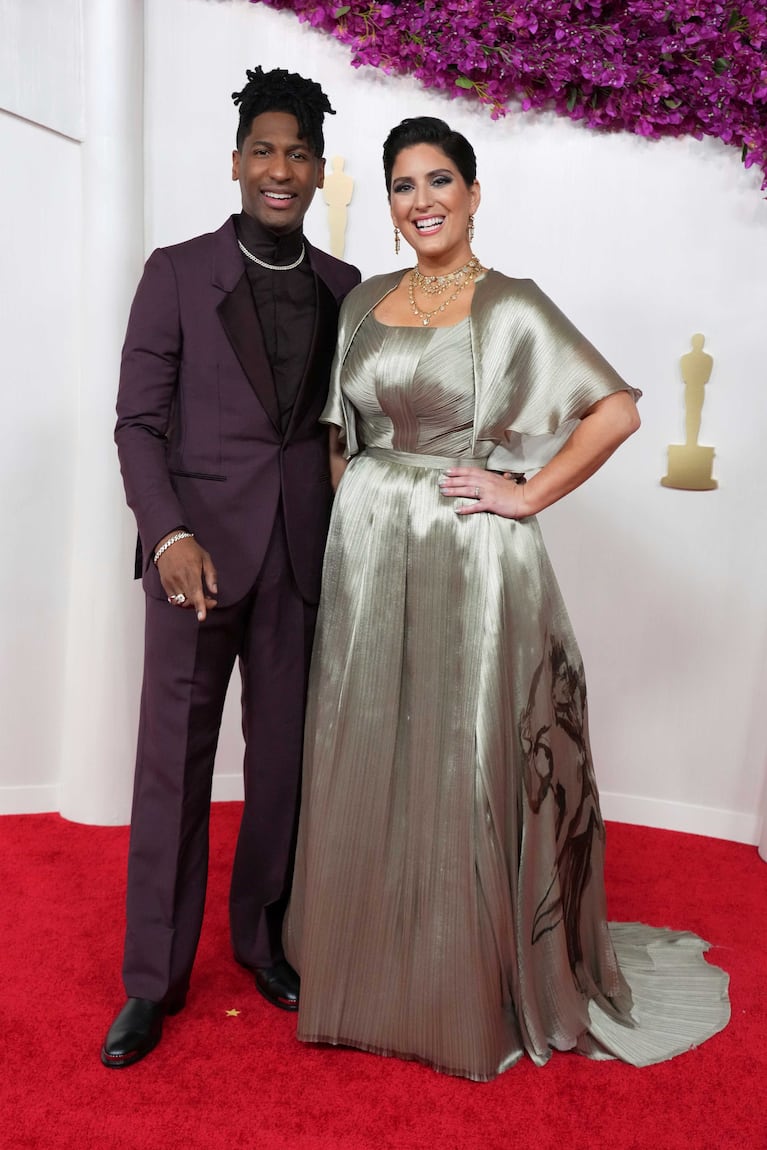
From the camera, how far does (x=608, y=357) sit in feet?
11.3

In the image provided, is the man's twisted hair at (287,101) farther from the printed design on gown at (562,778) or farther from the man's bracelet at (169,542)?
A: the printed design on gown at (562,778)

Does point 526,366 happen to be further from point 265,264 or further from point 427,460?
point 265,264

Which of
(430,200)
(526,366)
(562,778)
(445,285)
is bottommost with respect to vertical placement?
(562,778)

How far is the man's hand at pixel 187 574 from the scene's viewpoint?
207cm

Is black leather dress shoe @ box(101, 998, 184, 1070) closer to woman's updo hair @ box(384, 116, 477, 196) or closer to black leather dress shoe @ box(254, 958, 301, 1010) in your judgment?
black leather dress shoe @ box(254, 958, 301, 1010)

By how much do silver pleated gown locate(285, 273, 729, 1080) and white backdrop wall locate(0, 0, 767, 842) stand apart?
1305mm

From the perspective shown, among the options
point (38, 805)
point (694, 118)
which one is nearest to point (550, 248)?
point (694, 118)

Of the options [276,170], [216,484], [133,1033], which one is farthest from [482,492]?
[133,1033]

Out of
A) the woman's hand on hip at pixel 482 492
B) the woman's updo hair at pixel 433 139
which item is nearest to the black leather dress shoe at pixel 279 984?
the woman's hand on hip at pixel 482 492

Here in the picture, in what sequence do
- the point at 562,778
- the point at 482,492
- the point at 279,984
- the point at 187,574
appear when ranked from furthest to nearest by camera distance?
the point at 279,984 → the point at 562,778 → the point at 482,492 → the point at 187,574

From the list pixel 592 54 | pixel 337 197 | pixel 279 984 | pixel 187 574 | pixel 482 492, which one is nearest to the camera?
pixel 187 574

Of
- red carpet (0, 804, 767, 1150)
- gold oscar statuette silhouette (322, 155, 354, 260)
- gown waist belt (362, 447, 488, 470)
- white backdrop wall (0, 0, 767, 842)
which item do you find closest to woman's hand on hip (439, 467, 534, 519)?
gown waist belt (362, 447, 488, 470)

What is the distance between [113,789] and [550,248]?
2.24m

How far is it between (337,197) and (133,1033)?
2.46 m
